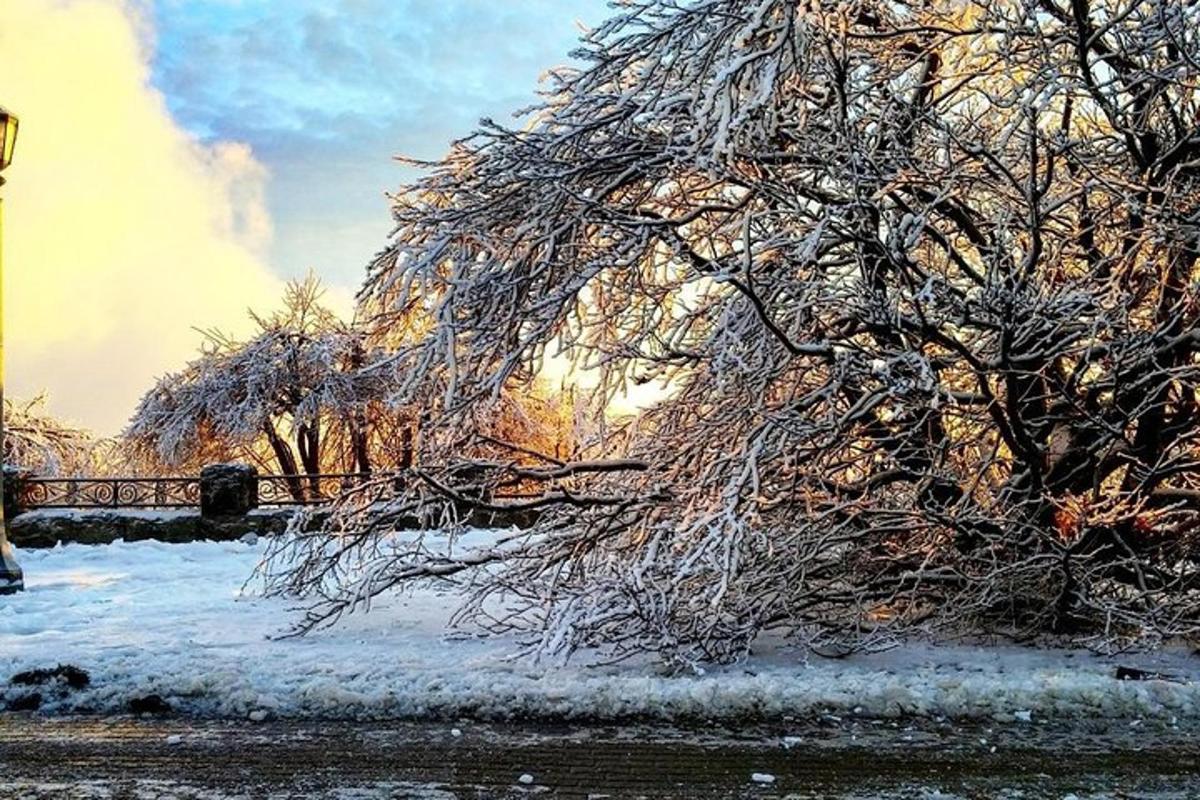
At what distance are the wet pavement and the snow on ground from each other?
224 mm

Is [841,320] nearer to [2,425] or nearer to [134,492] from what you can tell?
[2,425]

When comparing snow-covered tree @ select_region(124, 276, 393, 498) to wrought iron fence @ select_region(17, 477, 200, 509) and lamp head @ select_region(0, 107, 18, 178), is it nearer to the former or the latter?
wrought iron fence @ select_region(17, 477, 200, 509)

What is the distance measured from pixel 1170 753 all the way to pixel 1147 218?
135 inches

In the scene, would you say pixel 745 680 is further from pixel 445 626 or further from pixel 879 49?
pixel 879 49

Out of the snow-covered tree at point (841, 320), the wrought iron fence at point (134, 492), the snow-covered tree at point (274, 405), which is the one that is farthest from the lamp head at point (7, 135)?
the snow-covered tree at point (274, 405)

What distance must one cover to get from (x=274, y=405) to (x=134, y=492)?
839 centimetres

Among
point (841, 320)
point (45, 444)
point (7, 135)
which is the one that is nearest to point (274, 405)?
point (45, 444)

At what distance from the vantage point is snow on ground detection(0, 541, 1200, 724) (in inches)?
221

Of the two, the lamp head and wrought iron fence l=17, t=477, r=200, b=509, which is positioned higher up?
the lamp head

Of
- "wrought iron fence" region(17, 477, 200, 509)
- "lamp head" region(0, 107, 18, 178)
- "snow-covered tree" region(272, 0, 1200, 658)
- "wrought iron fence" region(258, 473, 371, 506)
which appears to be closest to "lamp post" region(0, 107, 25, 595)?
"lamp head" region(0, 107, 18, 178)

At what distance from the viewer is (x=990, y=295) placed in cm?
627

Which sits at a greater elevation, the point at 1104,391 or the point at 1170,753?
the point at 1104,391

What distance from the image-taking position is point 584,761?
4.75 metres

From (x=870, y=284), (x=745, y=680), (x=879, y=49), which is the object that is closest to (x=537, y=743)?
(x=745, y=680)
